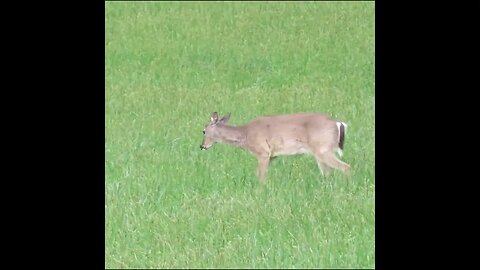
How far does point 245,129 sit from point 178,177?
1252 millimetres

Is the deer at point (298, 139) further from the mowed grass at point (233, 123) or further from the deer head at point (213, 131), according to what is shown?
the deer head at point (213, 131)

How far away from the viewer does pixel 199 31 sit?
22.5m

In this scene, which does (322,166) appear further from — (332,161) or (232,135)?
(232,135)

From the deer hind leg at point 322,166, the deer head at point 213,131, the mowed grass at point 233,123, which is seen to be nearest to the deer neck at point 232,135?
the deer head at point 213,131

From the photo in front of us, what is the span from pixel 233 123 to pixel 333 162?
11.2ft

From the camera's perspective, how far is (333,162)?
450 inches

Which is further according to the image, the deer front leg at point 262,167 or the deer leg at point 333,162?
the deer leg at point 333,162

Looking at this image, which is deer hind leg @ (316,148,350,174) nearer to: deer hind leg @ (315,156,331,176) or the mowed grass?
deer hind leg @ (315,156,331,176)

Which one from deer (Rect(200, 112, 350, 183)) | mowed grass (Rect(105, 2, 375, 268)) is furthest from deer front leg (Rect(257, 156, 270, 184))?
mowed grass (Rect(105, 2, 375, 268))

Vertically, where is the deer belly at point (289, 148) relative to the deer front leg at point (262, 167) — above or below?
above

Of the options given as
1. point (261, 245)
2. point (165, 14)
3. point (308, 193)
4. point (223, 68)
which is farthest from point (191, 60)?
point (261, 245)

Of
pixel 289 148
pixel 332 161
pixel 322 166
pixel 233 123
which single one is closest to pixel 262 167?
pixel 289 148

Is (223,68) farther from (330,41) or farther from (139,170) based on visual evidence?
(139,170)

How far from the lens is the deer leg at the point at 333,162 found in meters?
11.3
